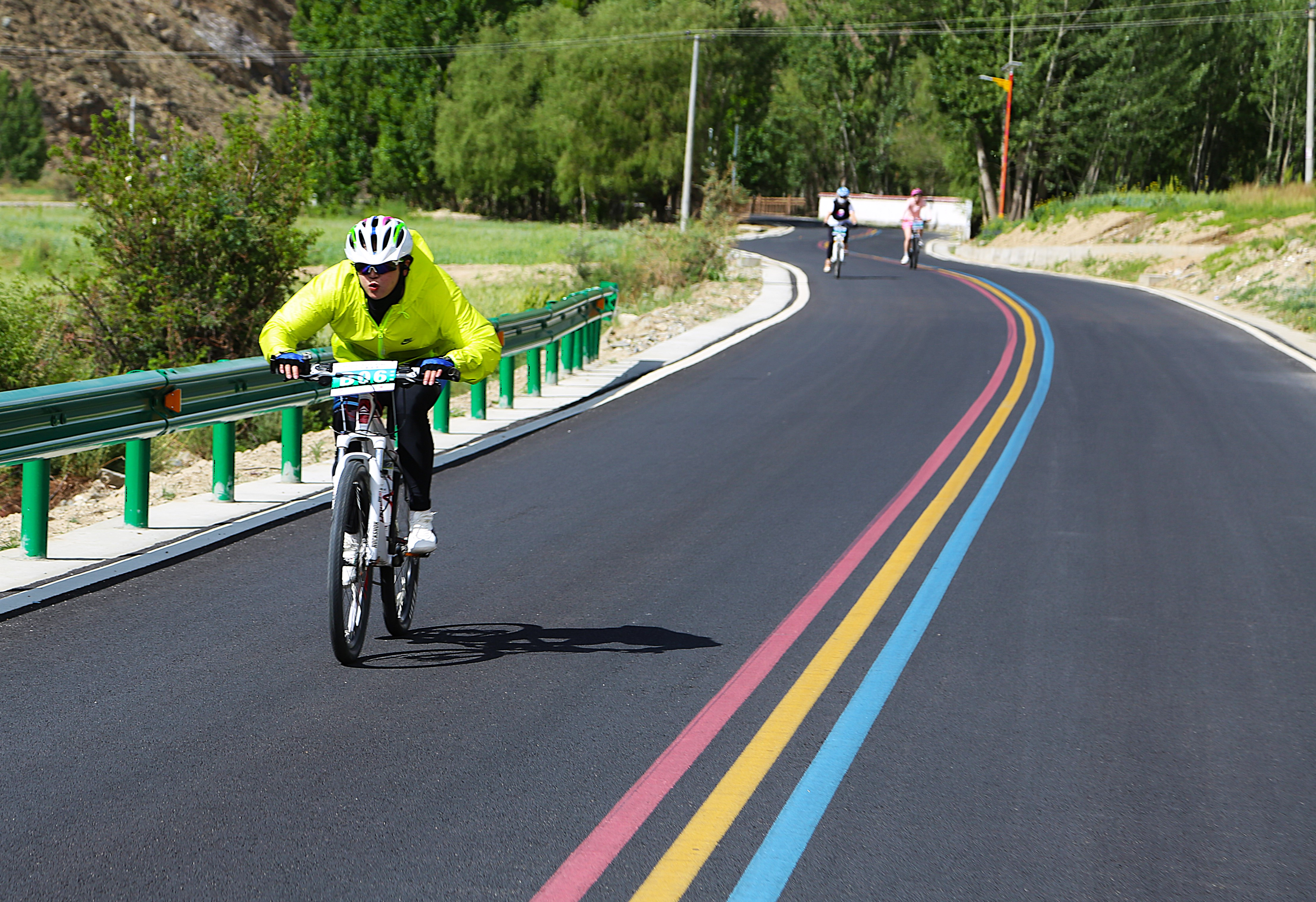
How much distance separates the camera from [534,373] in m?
15.1

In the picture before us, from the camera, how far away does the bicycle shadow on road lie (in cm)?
614

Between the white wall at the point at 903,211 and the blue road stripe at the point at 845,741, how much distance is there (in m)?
54.6

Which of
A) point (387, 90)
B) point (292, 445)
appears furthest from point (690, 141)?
point (387, 90)

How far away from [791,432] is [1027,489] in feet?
9.49

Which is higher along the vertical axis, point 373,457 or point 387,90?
point 387,90

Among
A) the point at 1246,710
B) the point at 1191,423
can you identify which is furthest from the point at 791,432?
the point at 1246,710

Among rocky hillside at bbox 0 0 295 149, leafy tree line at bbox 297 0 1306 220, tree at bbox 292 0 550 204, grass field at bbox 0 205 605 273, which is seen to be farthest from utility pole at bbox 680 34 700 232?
rocky hillside at bbox 0 0 295 149

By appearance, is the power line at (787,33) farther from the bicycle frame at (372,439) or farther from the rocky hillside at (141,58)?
the bicycle frame at (372,439)

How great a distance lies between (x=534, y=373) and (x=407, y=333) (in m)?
9.12

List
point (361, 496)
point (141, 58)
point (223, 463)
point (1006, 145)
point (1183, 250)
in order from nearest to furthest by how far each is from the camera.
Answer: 1. point (361, 496)
2. point (223, 463)
3. point (1183, 250)
4. point (1006, 145)
5. point (141, 58)

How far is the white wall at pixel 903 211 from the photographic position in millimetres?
67125

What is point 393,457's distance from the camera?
607 cm

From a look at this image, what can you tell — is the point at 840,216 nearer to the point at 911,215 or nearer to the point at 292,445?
the point at 911,215

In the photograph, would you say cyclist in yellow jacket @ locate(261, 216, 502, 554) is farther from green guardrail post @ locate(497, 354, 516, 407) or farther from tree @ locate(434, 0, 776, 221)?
tree @ locate(434, 0, 776, 221)
